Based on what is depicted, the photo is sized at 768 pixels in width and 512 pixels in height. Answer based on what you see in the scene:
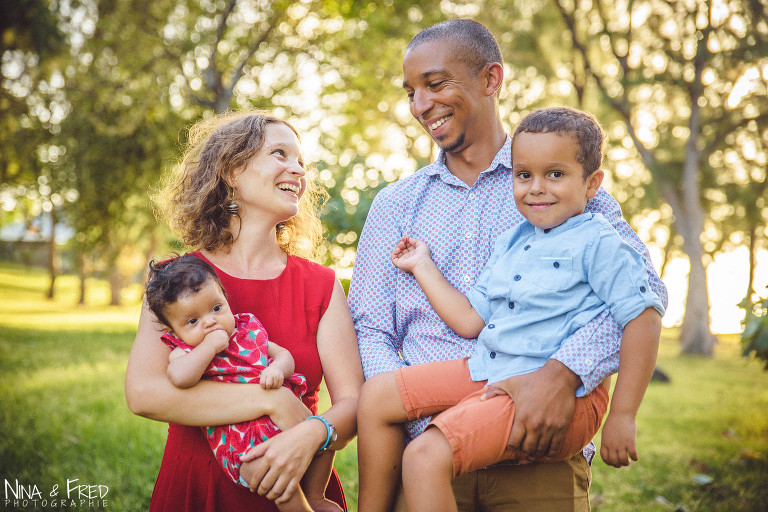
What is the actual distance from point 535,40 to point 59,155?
475 inches

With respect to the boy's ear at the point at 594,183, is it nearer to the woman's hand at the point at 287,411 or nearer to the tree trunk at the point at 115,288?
the woman's hand at the point at 287,411

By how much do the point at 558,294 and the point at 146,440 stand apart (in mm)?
4783

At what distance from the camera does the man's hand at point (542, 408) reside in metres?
2.04

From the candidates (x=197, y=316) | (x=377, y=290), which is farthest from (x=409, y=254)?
(x=197, y=316)

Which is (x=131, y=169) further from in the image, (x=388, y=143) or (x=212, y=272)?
(x=212, y=272)

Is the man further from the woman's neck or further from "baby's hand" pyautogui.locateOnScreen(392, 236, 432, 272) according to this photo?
the woman's neck

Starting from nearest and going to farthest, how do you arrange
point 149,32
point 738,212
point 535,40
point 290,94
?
point 149,32, point 290,94, point 535,40, point 738,212

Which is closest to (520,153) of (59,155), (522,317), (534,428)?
(522,317)

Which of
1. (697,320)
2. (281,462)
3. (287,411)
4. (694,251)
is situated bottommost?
(697,320)

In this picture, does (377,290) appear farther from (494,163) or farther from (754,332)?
(754,332)

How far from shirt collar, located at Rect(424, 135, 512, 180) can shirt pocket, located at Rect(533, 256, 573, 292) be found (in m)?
0.64

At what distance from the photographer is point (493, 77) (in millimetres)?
2947

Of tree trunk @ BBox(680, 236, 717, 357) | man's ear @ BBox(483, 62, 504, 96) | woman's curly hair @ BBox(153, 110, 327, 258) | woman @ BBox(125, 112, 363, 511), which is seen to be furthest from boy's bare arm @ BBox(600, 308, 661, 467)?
tree trunk @ BBox(680, 236, 717, 357)

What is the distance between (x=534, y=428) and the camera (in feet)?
6.70
